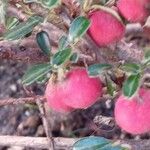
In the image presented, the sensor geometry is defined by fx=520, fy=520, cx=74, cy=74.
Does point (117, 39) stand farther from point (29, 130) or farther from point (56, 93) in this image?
point (29, 130)

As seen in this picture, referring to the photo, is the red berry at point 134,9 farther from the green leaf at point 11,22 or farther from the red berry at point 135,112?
the green leaf at point 11,22

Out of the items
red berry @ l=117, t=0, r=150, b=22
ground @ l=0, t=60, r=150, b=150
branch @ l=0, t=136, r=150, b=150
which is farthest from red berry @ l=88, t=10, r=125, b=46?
ground @ l=0, t=60, r=150, b=150

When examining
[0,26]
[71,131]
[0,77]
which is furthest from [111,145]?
[0,77]

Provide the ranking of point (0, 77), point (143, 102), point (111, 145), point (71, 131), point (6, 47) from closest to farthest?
point (143, 102) < point (111, 145) < point (6, 47) < point (71, 131) < point (0, 77)

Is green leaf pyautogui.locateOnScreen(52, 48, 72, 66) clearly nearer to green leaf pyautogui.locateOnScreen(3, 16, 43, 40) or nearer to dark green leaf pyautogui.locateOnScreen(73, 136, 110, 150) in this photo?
green leaf pyautogui.locateOnScreen(3, 16, 43, 40)

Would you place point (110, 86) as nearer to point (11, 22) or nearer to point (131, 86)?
point (131, 86)

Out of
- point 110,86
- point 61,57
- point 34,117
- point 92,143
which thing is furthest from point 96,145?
point 34,117
